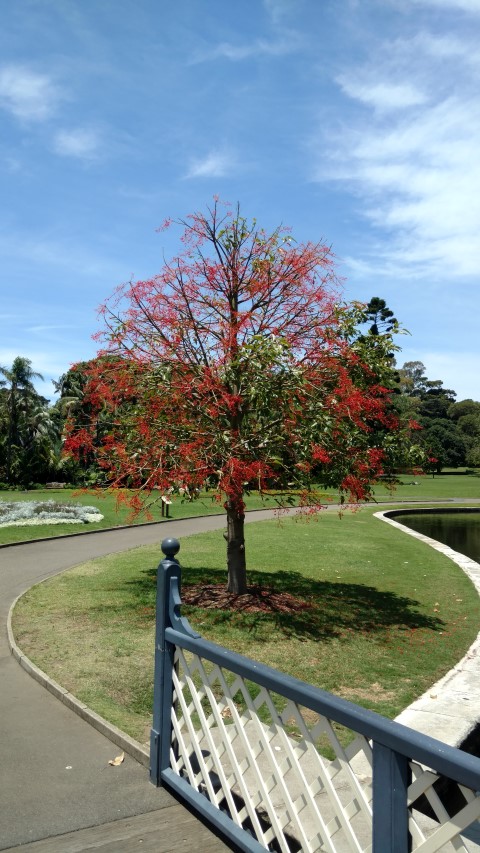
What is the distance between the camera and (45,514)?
23734 mm

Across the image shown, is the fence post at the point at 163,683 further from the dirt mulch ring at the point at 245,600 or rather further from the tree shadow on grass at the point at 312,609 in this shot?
the dirt mulch ring at the point at 245,600

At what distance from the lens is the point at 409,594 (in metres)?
13.3

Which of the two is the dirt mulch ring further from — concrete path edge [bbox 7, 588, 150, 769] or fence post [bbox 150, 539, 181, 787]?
fence post [bbox 150, 539, 181, 787]

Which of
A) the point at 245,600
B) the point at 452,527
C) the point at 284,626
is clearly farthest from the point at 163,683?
the point at 452,527

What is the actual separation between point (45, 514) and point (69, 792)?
2028 centimetres

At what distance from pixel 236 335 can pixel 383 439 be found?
9.87ft

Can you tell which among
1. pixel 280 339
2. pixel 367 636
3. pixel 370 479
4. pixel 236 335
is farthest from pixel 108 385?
pixel 367 636

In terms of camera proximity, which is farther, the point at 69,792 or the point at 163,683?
the point at 163,683

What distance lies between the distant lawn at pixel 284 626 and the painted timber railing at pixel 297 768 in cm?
133

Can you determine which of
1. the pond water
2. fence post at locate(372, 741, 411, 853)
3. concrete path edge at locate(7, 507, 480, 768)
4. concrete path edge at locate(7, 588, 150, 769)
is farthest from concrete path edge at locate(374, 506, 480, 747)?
the pond water

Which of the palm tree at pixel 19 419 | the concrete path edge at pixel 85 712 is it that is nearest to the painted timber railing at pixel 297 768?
the concrete path edge at pixel 85 712

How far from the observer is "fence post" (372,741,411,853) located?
255cm

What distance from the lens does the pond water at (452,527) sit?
2429 centimetres

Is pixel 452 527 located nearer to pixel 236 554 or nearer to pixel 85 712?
pixel 236 554
